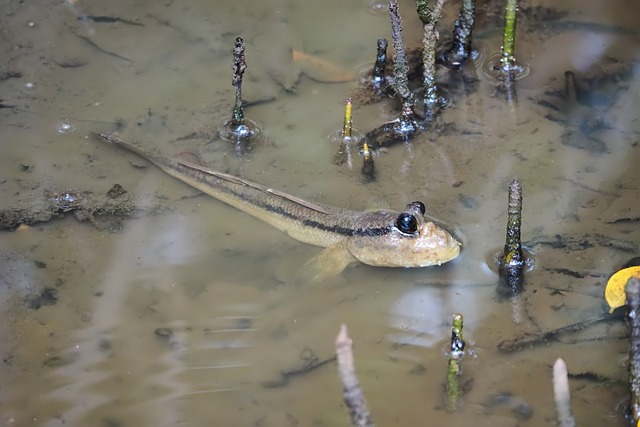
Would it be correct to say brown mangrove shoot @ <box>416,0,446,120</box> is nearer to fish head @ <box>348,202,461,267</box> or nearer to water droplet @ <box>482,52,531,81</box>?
water droplet @ <box>482,52,531,81</box>

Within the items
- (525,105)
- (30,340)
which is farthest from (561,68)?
(30,340)

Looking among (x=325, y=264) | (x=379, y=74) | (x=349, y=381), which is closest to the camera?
(x=349, y=381)

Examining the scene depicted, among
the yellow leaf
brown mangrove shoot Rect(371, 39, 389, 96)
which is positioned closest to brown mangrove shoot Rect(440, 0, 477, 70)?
brown mangrove shoot Rect(371, 39, 389, 96)

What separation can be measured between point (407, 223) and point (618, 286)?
100cm

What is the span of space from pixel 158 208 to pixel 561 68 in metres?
2.60

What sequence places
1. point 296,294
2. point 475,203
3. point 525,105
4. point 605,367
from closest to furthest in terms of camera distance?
1. point 605,367
2. point 296,294
3. point 475,203
4. point 525,105

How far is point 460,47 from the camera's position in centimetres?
487

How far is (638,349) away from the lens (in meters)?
2.79

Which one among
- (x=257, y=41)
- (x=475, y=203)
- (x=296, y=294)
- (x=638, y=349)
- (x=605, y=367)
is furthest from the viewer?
(x=257, y=41)

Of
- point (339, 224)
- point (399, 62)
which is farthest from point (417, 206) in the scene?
point (399, 62)

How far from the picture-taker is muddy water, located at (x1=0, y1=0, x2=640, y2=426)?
10.9ft

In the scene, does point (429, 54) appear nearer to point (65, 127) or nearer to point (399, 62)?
point (399, 62)

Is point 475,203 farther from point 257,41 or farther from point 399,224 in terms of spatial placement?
point 257,41

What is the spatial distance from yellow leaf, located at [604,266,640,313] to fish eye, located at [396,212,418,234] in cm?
93
